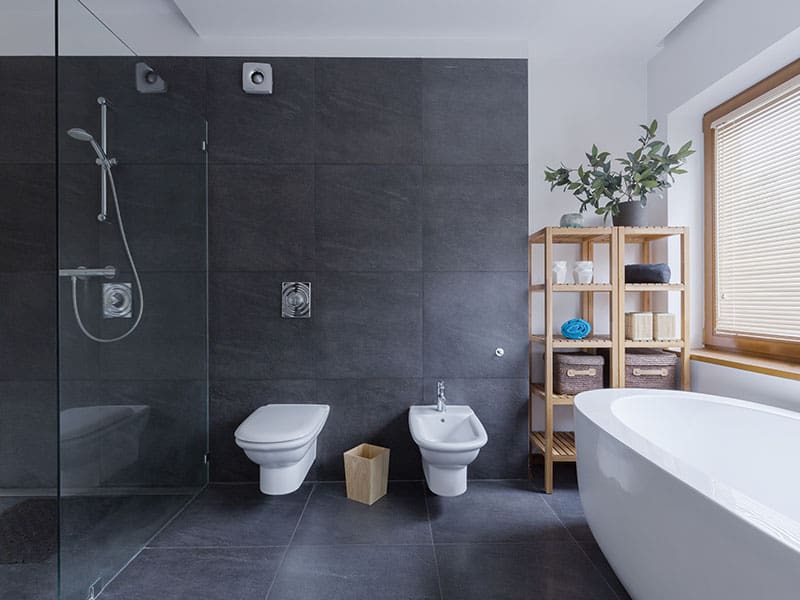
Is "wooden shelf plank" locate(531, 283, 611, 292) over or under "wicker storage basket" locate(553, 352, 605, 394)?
over

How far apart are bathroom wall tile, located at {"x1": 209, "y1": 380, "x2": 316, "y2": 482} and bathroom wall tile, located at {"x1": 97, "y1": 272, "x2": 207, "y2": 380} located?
20cm

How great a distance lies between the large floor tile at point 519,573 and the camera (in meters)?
1.52

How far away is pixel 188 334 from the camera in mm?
2207

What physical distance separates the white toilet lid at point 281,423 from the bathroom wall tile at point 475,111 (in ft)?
5.06

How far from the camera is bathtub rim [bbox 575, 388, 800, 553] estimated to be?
0.81m

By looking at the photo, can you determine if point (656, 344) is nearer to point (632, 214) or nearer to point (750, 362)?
point (750, 362)

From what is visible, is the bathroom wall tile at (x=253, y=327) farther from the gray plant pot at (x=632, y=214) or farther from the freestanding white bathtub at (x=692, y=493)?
the gray plant pot at (x=632, y=214)

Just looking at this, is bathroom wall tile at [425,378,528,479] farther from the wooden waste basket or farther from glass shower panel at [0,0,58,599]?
glass shower panel at [0,0,58,599]

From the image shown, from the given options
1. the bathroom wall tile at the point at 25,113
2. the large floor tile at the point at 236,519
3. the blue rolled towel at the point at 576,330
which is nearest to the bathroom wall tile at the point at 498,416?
the blue rolled towel at the point at 576,330

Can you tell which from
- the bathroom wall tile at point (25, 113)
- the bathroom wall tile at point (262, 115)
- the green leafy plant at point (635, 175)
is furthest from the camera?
the bathroom wall tile at point (262, 115)

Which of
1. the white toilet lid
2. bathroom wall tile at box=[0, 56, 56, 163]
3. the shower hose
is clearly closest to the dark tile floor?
the white toilet lid

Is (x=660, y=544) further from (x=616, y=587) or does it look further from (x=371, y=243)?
(x=371, y=243)

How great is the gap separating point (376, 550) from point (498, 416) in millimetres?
1022

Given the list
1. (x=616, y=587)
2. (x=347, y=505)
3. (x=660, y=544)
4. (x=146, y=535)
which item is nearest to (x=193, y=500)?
(x=146, y=535)
